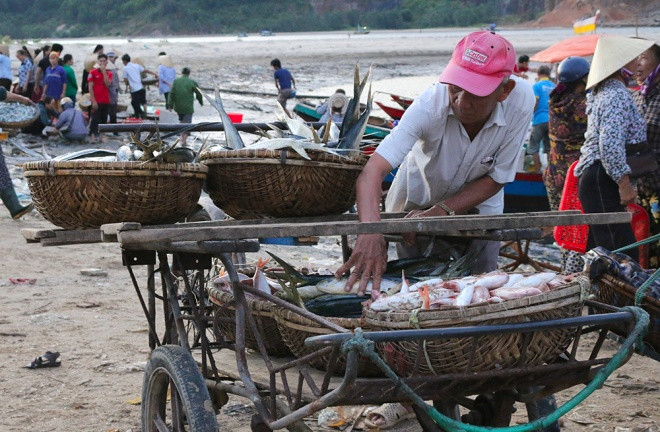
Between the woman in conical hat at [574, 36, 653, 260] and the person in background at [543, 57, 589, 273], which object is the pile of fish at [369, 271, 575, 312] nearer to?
the woman in conical hat at [574, 36, 653, 260]

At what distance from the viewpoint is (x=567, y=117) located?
7934mm

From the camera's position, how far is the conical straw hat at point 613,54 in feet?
20.6

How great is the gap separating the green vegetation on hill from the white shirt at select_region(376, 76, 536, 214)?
3362 inches

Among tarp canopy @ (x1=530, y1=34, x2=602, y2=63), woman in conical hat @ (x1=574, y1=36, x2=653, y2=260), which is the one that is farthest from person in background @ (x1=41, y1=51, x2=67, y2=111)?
woman in conical hat @ (x1=574, y1=36, x2=653, y2=260)

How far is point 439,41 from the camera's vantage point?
66.8 m

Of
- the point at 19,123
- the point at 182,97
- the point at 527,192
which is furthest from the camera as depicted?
the point at 182,97

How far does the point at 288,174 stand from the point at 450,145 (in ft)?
2.34

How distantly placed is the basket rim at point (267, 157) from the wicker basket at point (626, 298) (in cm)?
137

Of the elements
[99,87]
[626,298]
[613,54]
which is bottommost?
[99,87]

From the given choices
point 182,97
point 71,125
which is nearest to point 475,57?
point 71,125

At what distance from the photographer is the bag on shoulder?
6.41 m

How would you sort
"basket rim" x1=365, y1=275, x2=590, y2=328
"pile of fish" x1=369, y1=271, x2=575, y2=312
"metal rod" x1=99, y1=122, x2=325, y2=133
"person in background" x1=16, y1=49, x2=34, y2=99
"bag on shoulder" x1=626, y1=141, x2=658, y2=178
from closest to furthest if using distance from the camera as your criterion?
"basket rim" x1=365, y1=275, x2=590, y2=328 < "pile of fish" x1=369, y1=271, x2=575, y2=312 < "metal rod" x1=99, y1=122, x2=325, y2=133 < "bag on shoulder" x1=626, y1=141, x2=658, y2=178 < "person in background" x1=16, y1=49, x2=34, y2=99

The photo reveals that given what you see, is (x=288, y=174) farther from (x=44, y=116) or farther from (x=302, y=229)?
(x=44, y=116)

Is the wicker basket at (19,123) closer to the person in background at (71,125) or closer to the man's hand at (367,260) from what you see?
the man's hand at (367,260)
